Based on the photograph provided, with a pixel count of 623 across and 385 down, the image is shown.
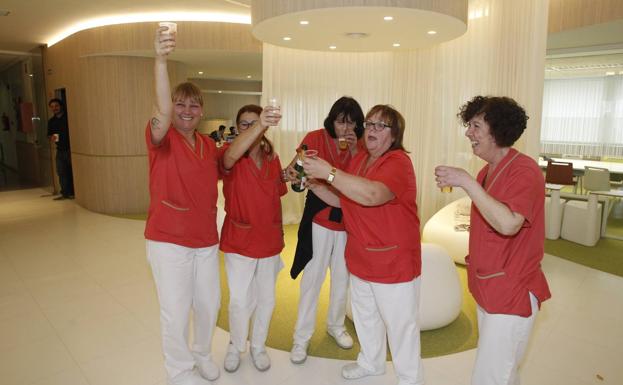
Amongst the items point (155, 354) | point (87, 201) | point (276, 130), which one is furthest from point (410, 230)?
point (87, 201)

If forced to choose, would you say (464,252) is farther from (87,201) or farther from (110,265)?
(87,201)

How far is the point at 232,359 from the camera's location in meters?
2.88

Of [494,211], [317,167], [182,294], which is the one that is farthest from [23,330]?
[494,211]

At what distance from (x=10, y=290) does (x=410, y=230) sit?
4159 millimetres

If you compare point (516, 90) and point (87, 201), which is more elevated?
point (516, 90)

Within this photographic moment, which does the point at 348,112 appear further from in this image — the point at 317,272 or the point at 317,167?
the point at 317,272

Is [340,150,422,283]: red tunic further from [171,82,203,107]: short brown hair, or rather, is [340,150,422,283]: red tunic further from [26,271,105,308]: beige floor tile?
[26,271,105,308]: beige floor tile

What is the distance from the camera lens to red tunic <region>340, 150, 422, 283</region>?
2227 mm

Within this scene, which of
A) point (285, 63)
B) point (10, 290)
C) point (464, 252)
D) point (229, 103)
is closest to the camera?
point (10, 290)

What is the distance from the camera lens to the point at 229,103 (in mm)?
14109

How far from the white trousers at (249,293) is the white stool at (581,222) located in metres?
5.22

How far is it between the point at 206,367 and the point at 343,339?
1.01 meters

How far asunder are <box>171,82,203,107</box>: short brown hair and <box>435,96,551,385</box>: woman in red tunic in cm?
140

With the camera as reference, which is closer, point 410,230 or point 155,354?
point 410,230
